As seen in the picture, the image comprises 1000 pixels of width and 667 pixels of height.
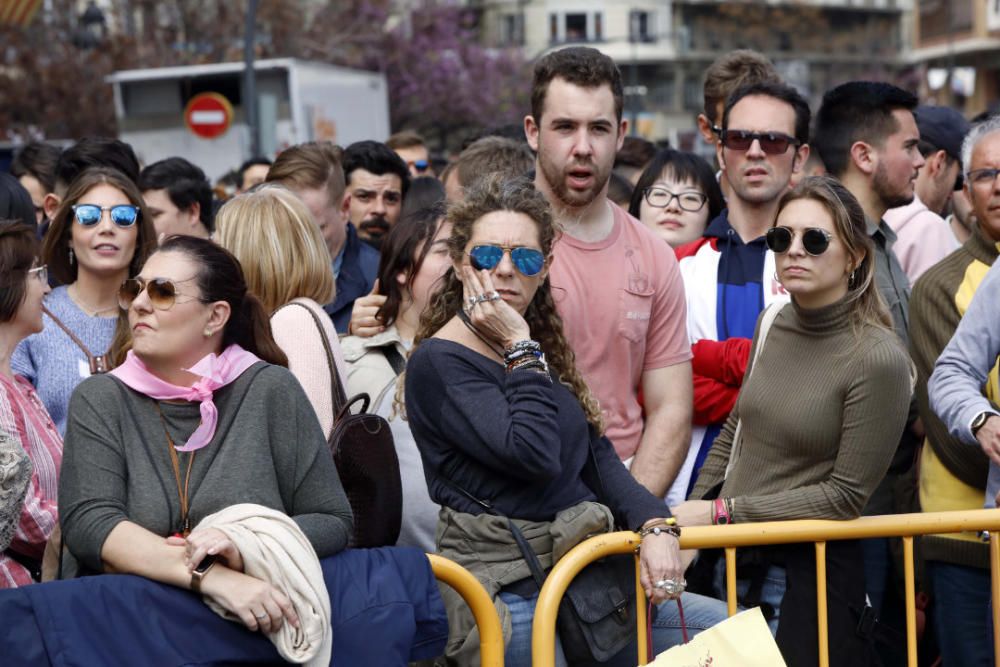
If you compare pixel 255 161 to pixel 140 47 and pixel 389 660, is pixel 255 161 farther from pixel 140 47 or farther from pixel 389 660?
pixel 140 47

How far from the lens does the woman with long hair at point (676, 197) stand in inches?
245

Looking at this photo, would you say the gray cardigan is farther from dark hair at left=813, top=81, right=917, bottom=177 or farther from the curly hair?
dark hair at left=813, top=81, right=917, bottom=177

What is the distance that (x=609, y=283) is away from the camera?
463cm

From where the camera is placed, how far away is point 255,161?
34.7ft

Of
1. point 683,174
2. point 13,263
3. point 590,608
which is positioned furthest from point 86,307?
point 683,174

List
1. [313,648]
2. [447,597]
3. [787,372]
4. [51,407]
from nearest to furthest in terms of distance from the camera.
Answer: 1. [313,648]
2. [447,597]
3. [787,372]
4. [51,407]

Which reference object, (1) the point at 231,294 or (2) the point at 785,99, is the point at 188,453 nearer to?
(1) the point at 231,294

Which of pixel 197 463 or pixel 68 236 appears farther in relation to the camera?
pixel 68 236

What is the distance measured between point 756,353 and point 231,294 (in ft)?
5.86

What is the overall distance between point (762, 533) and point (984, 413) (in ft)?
2.69

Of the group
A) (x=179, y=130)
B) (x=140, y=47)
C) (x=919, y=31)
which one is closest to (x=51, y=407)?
(x=179, y=130)

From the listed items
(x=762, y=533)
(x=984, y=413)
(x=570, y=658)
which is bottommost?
(x=570, y=658)

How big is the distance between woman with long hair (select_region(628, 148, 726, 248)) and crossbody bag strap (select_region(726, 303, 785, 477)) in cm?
159

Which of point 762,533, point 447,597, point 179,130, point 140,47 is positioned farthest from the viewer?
point 140,47
